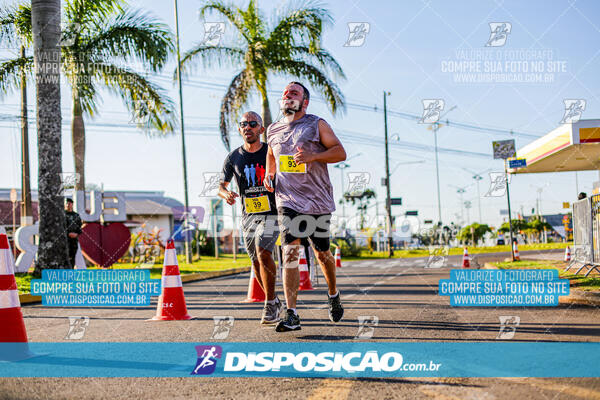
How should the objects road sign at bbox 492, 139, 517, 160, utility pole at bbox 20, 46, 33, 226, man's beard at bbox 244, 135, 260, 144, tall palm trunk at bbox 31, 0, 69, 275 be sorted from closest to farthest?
man's beard at bbox 244, 135, 260, 144
tall palm trunk at bbox 31, 0, 69, 275
road sign at bbox 492, 139, 517, 160
utility pole at bbox 20, 46, 33, 226

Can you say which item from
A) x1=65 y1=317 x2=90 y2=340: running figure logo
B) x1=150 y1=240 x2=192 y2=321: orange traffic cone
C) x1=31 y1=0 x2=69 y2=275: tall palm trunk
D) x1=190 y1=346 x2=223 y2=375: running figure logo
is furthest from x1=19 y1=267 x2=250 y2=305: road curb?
x1=190 y1=346 x2=223 y2=375: running figure logo

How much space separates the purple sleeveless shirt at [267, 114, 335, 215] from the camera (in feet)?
16.0

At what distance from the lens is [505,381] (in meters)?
3.07

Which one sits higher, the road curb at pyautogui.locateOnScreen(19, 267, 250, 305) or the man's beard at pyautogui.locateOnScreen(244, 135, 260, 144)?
the man's beard at pyautogui.locateOnScreen(244, 135, 260, 144)

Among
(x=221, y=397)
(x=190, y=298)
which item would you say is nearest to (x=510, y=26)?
(x=190, y=298)

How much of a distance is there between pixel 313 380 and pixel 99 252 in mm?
13284

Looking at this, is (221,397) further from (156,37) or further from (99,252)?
(156,37)

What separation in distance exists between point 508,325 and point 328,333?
1713mm

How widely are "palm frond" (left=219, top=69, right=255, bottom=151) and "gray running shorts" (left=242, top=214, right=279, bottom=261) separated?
13.6 meters

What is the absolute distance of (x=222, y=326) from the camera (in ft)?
17.7

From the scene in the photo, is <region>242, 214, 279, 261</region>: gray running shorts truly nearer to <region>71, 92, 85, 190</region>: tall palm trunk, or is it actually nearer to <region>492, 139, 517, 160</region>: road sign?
<region>71, 92, 85, 190</region>: tall palm trunk

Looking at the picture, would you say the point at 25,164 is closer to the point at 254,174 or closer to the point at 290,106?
the point at 254,174

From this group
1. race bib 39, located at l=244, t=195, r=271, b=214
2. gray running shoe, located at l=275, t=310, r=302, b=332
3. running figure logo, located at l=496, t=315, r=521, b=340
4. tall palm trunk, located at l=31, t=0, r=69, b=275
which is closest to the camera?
running figure logo, located at l=496, t=315, r=521, b=340

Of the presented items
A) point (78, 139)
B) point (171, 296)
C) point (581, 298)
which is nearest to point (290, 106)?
point (171, 296)
